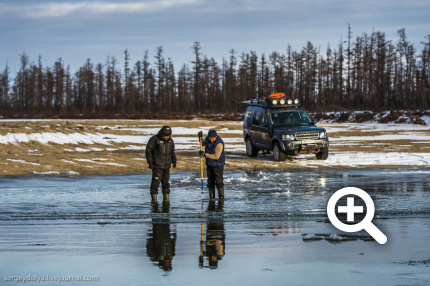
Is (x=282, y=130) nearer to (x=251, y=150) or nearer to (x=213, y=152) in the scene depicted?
(x=251, y=150)

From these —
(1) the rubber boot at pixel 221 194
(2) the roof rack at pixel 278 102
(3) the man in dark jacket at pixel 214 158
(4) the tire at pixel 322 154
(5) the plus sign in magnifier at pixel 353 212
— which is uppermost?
(2) the roof rack at pixel 278 102

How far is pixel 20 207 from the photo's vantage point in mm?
12938

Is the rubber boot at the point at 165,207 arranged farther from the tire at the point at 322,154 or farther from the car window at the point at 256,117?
the car window at the point at 256,117

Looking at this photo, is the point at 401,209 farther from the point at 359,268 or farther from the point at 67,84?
the point at 67,84

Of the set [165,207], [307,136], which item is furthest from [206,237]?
[307,136]

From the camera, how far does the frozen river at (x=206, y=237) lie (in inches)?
280

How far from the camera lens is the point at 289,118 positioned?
993 inches

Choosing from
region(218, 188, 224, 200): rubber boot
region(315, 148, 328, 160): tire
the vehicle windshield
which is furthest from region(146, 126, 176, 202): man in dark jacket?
the vehicle windshield

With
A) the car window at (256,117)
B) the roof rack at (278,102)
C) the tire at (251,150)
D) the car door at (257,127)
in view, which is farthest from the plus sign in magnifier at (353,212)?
the tire at (251,150)

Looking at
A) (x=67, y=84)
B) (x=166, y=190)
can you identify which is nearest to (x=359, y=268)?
(x=166, y=190)

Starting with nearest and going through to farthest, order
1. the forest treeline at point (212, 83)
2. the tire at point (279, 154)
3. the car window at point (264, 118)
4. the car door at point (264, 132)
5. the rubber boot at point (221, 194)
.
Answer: the rubber boot at point (221, 194)
the tire at point (279, 154)
the car door at point (264, 132)
the car window at point (264, 118)
the forest treeline at point (212, 83)

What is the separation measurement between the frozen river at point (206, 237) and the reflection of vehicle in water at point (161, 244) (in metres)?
0.01

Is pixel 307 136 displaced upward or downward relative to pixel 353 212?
upward

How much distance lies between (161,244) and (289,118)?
16776 mm
